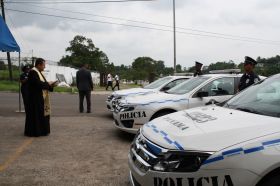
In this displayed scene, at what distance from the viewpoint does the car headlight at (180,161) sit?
3.29 metres

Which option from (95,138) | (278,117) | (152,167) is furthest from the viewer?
(95,138)

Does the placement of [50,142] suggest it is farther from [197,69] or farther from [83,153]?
[197,69]

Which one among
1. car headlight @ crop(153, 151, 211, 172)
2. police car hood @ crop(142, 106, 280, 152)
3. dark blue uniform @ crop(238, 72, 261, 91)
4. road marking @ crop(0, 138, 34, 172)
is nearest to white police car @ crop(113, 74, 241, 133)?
dark blue uniform @ crop(238, 72, 261, 91)

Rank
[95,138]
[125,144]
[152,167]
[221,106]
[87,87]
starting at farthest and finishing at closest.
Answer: [87,87] < [95,138] < [125,144] < [221,106] < [152,167]

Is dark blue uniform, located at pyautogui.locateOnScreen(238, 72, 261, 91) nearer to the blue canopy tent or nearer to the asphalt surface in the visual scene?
the asphalt surface

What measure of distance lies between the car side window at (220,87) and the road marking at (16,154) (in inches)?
152

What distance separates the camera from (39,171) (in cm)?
580

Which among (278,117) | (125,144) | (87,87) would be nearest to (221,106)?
(278,117)

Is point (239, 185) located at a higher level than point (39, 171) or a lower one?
higher

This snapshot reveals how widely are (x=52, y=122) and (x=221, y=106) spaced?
7.03 metres

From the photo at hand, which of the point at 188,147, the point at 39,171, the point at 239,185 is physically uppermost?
the point at 188,147

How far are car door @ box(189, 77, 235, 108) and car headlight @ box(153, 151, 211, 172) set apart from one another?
5.15m

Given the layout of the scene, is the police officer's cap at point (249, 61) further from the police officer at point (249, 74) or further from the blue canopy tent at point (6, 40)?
the blue canopy tent at point (6, 40)

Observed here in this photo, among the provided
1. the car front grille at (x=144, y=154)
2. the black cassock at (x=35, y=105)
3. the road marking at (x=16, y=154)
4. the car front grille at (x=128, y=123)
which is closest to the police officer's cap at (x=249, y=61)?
the car front grille at (x=128, y=123)
